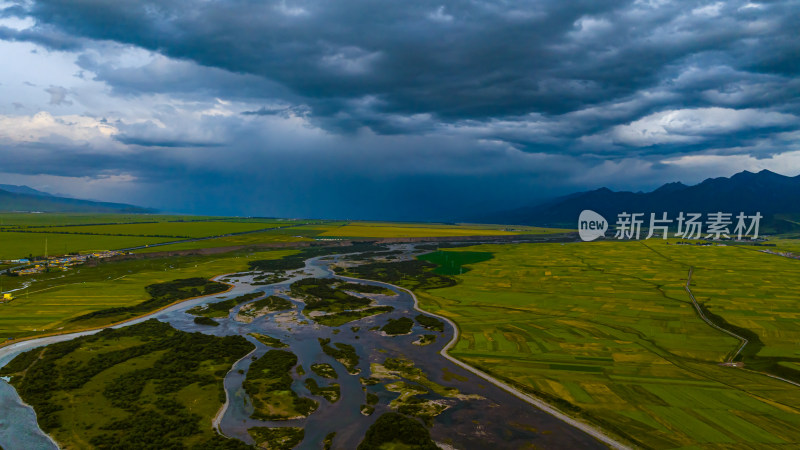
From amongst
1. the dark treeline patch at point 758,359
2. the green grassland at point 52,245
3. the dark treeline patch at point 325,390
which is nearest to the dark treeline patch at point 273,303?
the dark treeline patch at point 325,390

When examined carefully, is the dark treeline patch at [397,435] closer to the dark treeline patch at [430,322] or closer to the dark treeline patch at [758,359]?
the dark treeline patch at [430,322]

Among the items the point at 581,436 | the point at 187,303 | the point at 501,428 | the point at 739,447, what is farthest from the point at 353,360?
the point at 187,303

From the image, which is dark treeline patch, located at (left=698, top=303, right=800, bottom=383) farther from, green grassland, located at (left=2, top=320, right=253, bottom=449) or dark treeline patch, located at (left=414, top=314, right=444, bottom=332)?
green grassland, located at (left=2, top=320, right=253, bottom=449)

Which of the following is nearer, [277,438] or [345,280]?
[277,438]

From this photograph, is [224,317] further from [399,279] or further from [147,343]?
[399,279]

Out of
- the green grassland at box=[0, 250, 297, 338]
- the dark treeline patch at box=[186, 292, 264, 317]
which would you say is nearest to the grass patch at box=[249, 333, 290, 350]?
the dark treeline patch at box=[186, 292, 264, 317]
